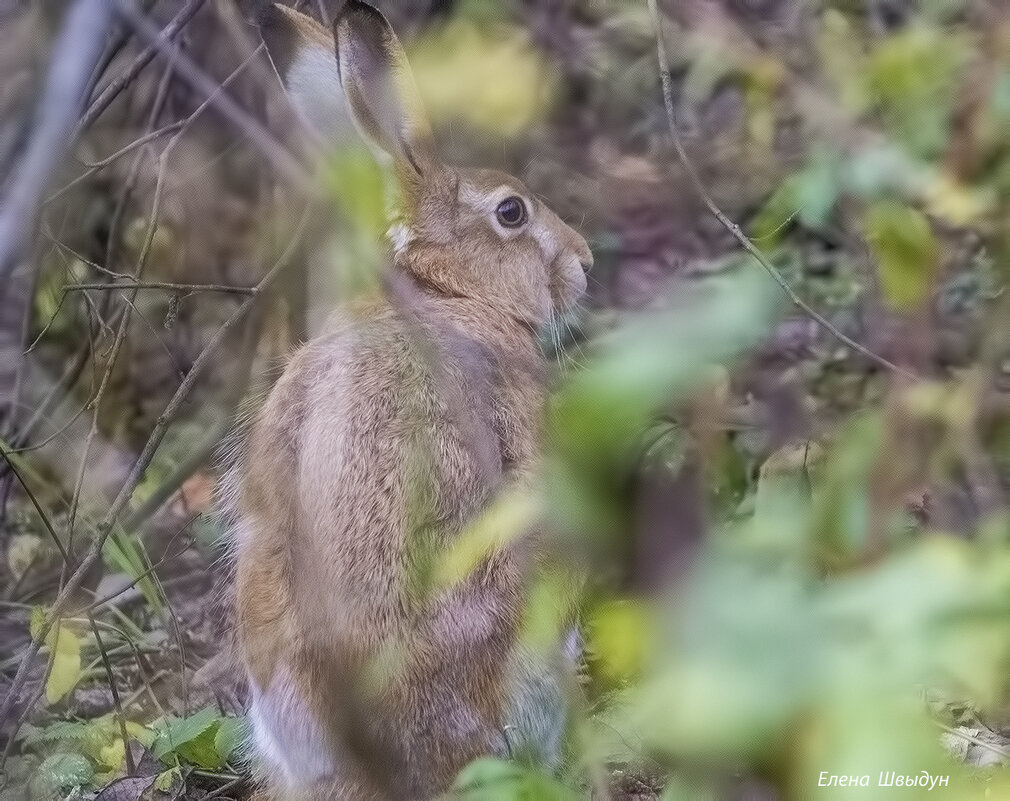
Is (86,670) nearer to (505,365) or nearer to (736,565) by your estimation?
(505,365)

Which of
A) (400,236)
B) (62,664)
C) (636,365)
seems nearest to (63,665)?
(62,664)

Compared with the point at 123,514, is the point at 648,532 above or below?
above

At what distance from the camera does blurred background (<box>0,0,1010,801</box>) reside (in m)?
0.65

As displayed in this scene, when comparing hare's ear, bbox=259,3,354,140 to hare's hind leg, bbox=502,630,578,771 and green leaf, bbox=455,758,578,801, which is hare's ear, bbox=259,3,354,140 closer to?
hare's hind leg, bbox=502,630,578,771

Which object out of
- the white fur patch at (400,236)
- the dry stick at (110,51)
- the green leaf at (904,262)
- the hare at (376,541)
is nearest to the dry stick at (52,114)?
the hare at (376,541)

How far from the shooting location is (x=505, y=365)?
2.43 meters

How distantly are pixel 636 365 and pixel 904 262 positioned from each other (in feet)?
1.85

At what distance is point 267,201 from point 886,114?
2.70m

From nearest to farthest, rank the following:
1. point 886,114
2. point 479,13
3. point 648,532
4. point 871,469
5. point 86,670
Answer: point 648,532 → point 871,469 → point 886,114 → point 86,670 → point 479,13

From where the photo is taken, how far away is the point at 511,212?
3.03 m

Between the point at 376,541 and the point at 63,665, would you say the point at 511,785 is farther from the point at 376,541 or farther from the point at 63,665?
the point at 63,665

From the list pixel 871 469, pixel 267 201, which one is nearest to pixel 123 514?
pixel 267 201

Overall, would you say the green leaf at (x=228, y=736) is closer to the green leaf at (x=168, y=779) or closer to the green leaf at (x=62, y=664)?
the green leaf at (x=168, y=779)

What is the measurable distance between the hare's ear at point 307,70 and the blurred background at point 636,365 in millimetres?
98
